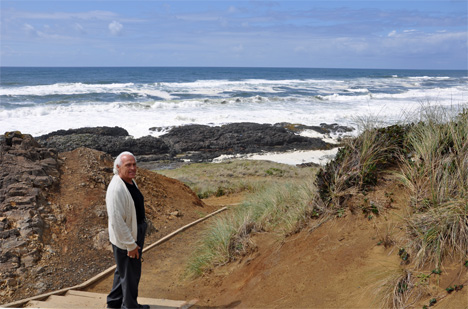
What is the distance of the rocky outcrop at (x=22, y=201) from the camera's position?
609cm

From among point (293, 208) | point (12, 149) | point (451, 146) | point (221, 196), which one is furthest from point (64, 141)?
point (451, 146)

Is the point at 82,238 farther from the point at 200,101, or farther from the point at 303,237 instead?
the point at 200,101

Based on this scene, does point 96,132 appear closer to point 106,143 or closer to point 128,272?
point 106,143

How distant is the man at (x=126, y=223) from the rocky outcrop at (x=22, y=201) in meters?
2.29

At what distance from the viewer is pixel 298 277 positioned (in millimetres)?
4926

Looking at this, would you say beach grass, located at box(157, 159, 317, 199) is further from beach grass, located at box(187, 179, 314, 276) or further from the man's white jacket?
the man's white jacket

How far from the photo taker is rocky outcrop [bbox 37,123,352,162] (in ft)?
69.6

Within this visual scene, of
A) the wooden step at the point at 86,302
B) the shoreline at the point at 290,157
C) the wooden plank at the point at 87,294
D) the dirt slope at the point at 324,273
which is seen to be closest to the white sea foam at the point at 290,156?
the shoreline at the point at 290,157

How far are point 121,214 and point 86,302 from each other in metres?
1.68

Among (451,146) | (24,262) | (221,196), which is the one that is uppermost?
(451,146)

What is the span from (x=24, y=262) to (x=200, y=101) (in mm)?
34259

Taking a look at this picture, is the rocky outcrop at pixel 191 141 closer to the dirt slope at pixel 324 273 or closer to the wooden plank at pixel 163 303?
the dirt slope at pixel 324 273

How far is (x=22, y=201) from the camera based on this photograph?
7188 mm

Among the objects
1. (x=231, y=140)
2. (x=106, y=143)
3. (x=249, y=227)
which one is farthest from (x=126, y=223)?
(x=231, y=140)
